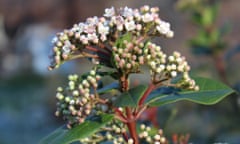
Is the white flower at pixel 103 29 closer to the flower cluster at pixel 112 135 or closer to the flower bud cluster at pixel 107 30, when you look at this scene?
the flower bud cluster at pixel 107 30

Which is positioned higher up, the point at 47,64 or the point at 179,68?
the point at 47,64

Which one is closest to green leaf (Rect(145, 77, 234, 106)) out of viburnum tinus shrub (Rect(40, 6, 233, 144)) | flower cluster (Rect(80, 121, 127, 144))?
viburnum tinus shrub (Rect(40, 6, 233, 144))

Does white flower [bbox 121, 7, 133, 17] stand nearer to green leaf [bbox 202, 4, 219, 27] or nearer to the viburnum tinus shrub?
the viburnum tinus shrub

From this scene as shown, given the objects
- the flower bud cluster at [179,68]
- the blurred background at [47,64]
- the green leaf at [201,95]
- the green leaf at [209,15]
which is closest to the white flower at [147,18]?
the flower bud cluster at [179,68]

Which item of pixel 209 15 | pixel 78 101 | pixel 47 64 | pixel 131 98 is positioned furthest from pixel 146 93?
pixel 47 64

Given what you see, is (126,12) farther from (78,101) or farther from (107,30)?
(78,101)

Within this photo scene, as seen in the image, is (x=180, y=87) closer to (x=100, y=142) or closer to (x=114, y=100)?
(x=114, y=100)
